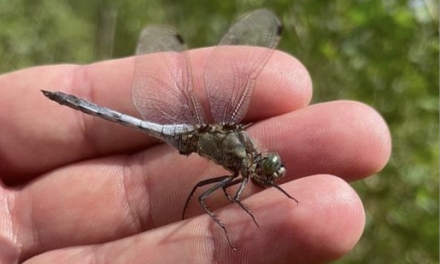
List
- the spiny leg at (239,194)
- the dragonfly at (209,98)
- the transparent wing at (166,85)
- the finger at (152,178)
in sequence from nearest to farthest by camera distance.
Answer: the spiny leg at (239,194) → the finger at (152,178) → the dragonfly at (209,98) → the transparent wing at (166,85)

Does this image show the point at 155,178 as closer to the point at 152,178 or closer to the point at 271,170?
the point at 152,178

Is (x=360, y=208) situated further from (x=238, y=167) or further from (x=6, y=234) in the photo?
(x=6, y=234)

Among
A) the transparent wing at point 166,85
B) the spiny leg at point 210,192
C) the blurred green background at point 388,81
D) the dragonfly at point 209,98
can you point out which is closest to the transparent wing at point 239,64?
the dragonfly at point 209,98

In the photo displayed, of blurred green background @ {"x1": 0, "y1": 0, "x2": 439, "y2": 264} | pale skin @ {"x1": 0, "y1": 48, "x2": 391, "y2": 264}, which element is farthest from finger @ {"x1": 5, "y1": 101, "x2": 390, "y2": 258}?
blurred green background @ {"x1": 0, "y1": 0, "x2": 439, "y2": 264}

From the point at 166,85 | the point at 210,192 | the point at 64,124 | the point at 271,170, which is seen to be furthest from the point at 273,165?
the point at 64,124

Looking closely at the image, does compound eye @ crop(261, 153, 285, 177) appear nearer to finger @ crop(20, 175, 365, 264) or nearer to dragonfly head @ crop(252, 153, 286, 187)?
dragonfly head @ crop(252, 153, 286, 187)

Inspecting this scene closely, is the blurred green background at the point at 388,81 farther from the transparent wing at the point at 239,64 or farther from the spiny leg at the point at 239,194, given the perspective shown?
the spiny leg at the point at 239,194
